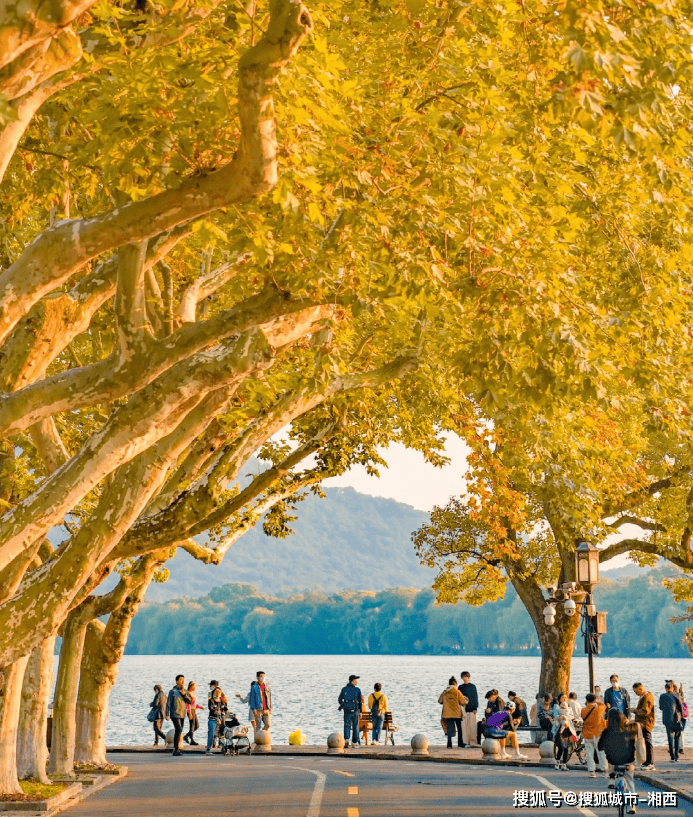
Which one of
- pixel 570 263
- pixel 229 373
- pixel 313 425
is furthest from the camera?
pixel 313 425

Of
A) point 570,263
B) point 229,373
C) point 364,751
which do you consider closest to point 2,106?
point 229,373

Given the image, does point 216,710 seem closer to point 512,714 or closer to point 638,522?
point 512,714

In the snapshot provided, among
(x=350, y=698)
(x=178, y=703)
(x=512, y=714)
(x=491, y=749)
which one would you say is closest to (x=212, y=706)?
(x=178, y=703)

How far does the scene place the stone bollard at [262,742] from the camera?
102 ft

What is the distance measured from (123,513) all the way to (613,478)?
1124 centimetres

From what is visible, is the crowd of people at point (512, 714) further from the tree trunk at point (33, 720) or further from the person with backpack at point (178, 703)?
the tree trunk at point (33, 720)

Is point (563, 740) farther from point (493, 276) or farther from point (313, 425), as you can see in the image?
point (493, 276)

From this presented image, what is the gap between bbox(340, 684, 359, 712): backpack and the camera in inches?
1222

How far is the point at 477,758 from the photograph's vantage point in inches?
1072

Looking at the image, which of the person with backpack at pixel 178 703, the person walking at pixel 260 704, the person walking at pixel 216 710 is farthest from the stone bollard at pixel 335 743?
the person with backpack at pixel 178 703

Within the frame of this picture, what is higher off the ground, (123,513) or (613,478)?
(613,478)

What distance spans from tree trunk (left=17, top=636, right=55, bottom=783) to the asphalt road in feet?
3.83

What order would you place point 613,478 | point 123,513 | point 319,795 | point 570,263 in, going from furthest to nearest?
1. point 613,478
2. point 319,795
3. point 570,263
4. point 123,513

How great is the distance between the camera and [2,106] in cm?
738
